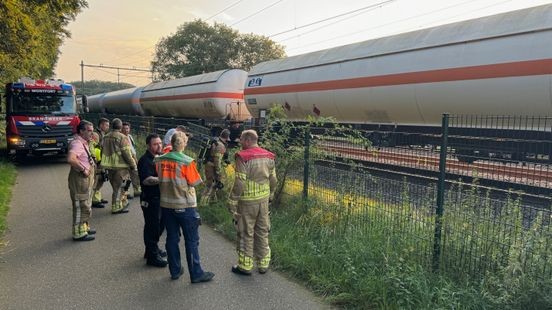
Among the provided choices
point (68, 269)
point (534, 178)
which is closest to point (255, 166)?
point (68, 269)

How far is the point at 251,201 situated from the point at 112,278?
5.76 ft

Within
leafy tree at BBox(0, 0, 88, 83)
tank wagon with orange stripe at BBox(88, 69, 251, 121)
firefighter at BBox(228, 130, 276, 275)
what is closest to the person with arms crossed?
firefighter at BBox(228, 130, 276, 275)

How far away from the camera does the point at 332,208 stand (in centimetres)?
564

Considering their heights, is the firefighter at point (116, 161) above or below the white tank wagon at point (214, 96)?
below

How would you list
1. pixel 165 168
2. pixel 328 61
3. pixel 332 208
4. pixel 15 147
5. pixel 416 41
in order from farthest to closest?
pixel 328 61, pixel 15 147, pixel 416 41, pixel 332 208, pixel 165 168

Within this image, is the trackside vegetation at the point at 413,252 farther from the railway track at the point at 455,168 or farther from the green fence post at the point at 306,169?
the green fence post at the point at 306,169

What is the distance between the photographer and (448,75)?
9.96 metres

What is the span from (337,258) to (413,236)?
884mm

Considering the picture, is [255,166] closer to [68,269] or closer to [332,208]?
[332,208]

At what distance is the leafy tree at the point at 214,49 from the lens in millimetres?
45188

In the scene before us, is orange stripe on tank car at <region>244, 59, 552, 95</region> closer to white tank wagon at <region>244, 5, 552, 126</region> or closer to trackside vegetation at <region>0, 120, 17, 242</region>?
white tank wagon at <region>244, 5, 552, 126</region>

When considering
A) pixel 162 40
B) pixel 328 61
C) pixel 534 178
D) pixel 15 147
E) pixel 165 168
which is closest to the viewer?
pixel 534 178

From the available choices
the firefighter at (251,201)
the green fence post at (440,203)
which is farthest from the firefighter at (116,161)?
the green fence post at (440,203)

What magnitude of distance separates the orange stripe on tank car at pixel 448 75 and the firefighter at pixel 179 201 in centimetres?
762
